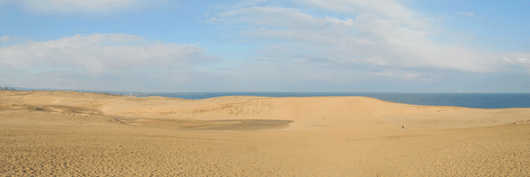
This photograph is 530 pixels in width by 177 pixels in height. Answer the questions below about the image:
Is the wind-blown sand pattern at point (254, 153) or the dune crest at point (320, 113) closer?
the wind-blown sand pattern at point (254, 153)

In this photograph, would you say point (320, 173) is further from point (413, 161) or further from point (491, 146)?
point (491, 146)

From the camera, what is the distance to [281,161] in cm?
1158

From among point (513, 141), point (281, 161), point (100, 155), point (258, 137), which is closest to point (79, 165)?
point (100, 155)

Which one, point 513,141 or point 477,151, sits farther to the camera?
point 513,141

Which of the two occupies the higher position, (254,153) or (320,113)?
(320,113)

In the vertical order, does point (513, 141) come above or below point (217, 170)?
above

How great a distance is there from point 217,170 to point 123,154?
390 cm

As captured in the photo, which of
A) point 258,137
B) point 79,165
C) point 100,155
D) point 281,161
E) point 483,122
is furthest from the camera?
point 483,122

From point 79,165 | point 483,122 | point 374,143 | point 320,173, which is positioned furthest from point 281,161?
point 483,122

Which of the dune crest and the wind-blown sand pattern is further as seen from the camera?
the dune crest

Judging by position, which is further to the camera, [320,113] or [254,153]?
[320,113]

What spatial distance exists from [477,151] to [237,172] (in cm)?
898

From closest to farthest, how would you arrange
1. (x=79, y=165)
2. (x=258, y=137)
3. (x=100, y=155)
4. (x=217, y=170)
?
1. (x=79, y=165)
2. (x=217, y=170)
3. (x=100, y=155)
4. (x=258, y=137)

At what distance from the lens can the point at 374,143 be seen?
1477cm
